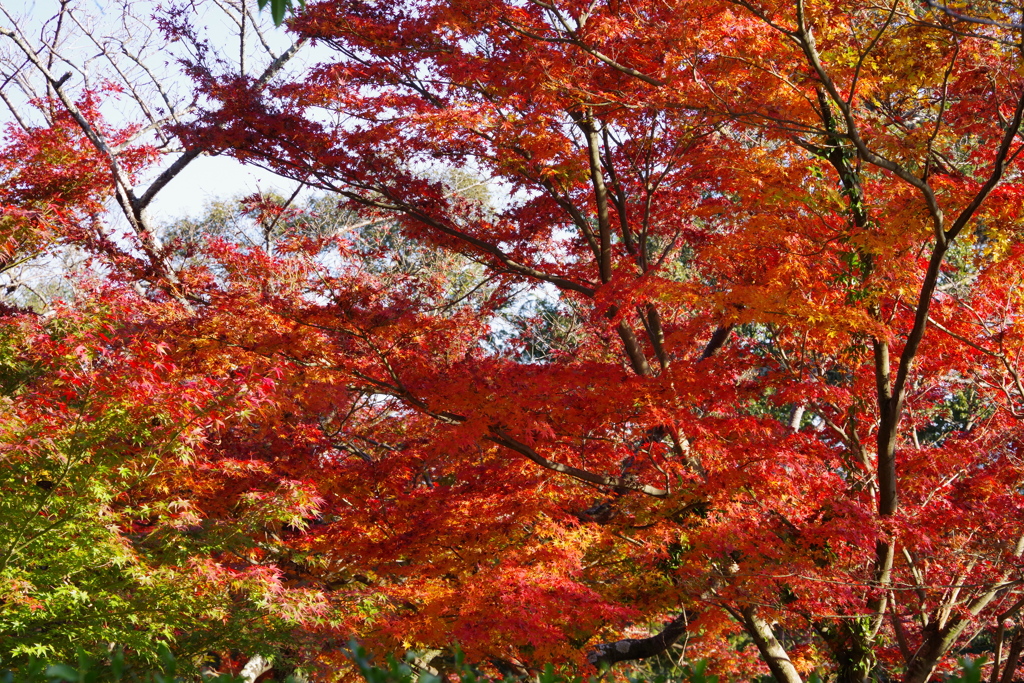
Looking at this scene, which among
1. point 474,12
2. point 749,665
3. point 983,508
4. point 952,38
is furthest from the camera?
point 749,665

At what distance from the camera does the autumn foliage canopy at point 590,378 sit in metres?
5.60

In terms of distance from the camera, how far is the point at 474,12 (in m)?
6.85

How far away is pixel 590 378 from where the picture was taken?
6531mm

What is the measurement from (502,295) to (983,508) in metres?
5.23

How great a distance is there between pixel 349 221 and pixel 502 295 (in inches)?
354

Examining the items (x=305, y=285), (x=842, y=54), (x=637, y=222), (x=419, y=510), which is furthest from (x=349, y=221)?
(x=842, y=54)

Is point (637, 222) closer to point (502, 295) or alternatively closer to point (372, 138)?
point (502, 295)

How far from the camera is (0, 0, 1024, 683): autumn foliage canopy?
560 centimetres

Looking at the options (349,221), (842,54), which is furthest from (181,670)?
(349,221)

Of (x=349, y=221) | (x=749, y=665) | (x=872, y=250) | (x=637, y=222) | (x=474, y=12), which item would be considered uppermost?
(x=349, y=221)

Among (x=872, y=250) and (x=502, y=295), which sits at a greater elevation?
(x=502, y=295)

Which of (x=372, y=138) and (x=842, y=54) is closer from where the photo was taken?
(x=842, y=54)

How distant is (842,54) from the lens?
5.43 meters

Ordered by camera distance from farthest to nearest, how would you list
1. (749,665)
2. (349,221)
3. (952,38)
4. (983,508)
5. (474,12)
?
(349,221) < (749,665) < (474,12) < (983,508) < (952,38)
